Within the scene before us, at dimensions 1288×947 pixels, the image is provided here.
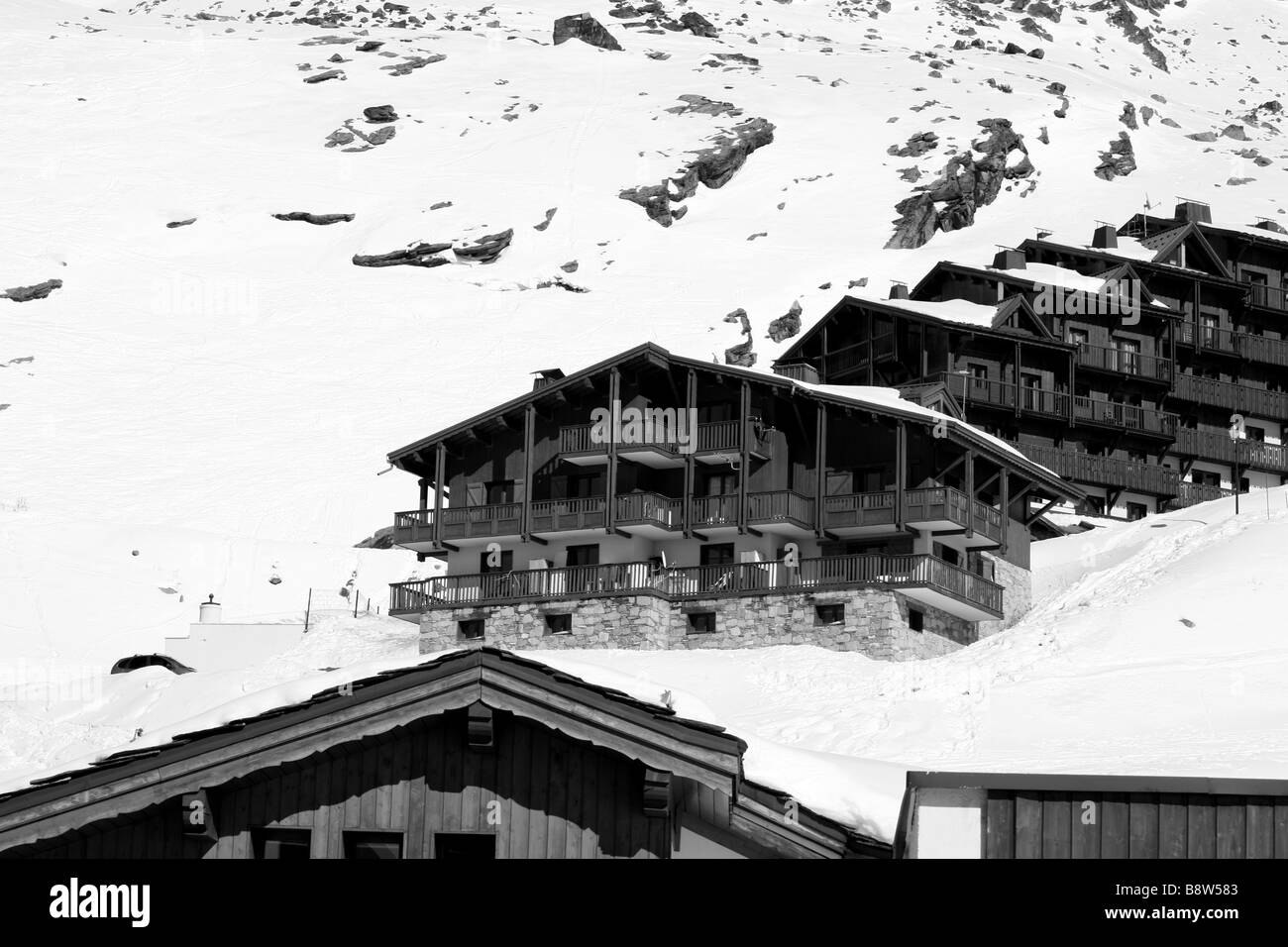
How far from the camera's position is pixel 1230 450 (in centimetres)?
6669

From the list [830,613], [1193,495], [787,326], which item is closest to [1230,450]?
[1193,495]

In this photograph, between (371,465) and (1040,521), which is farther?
(371,465)

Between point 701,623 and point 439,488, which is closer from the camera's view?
point 701,623

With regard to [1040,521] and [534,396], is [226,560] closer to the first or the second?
[534,396]

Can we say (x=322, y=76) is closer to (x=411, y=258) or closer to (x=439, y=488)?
(x=411, y=258)

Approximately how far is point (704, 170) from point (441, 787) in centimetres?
10198

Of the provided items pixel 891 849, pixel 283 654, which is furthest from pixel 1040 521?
pixel 891 849

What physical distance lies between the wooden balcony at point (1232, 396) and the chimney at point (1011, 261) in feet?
23.3

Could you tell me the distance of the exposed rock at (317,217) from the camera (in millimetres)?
107000

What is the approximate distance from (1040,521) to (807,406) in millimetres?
11013

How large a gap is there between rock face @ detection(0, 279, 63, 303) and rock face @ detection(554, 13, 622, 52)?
60.9 meters

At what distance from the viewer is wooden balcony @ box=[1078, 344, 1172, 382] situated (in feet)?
210

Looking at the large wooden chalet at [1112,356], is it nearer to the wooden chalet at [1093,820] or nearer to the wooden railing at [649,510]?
the wooden railing at [649,510]

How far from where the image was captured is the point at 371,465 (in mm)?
74625
